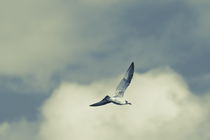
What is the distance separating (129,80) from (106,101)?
12.9 m

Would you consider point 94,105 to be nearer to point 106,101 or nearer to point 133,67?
point 106,101

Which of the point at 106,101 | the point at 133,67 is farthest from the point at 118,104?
the point at 133,67

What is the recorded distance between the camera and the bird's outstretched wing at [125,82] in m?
127

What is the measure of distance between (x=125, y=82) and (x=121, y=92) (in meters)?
5.18

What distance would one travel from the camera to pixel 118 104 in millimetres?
124625

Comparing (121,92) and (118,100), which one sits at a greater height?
(121,92)

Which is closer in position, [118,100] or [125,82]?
[118,100]

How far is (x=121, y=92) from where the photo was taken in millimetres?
127625

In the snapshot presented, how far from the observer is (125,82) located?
131 m

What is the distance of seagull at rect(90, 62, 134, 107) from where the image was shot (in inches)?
4902

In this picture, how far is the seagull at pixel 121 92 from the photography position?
124500 millimetres

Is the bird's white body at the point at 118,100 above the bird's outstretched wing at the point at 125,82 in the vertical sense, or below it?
below

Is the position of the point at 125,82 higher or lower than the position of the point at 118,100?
higher

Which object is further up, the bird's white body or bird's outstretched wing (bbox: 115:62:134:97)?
bird's outstretched wing (bbox: 115:62:134:97)
